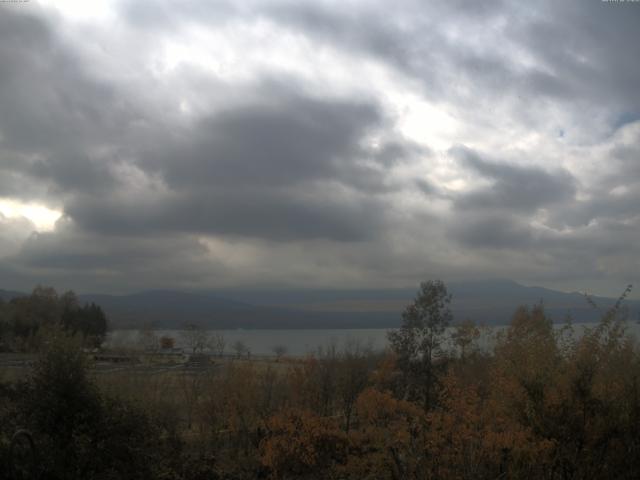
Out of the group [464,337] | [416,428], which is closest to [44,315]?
[464,337]

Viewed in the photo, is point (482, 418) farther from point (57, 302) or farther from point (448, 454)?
point (57, 302)

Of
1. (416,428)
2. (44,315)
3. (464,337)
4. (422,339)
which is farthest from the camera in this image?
(44,315)

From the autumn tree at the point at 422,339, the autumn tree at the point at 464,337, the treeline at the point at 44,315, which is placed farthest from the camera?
the treeline at the point at 44,315

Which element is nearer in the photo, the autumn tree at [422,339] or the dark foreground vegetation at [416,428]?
the dark foreground vegetation at [416,428]

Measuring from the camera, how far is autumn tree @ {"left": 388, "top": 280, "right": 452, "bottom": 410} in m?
27.7

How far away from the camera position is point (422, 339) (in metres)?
27.8

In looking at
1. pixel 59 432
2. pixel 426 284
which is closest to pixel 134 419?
pixel 59 432

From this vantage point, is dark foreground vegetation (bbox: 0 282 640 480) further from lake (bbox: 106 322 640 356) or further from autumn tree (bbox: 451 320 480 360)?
autumn tree (bbox: 451 320 480 360)

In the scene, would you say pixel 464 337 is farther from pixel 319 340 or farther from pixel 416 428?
pixel 319 340

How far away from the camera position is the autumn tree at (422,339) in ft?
90.9

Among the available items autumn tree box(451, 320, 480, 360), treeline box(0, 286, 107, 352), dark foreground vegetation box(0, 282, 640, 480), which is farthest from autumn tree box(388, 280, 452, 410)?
treeline box(0, 286, 107, 352)

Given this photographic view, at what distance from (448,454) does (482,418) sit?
1417 mm

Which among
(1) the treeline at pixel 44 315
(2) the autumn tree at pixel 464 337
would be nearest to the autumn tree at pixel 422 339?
(2) the autumn tree at pixel 464 337

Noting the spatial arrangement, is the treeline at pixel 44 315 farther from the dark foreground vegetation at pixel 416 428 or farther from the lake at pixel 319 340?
the dark foreground vegetation at pixel 416 428
